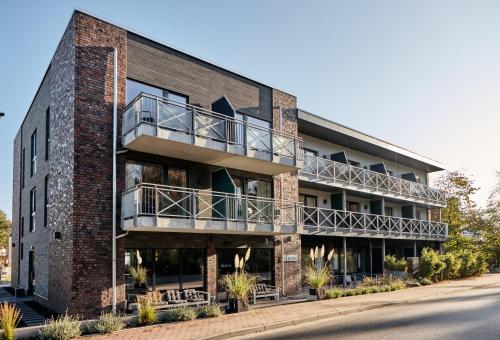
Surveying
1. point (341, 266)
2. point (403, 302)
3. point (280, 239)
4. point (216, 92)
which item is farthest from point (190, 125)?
point (341, 266)

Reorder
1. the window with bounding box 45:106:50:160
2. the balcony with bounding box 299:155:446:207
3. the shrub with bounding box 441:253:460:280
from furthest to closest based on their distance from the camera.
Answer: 1. the shrub with bounding box 441:253:460:280
2. the balcony with bounding box 299:155:446:207
3. the window with bounding box 45:106:50:160

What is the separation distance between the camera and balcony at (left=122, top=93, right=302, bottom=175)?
12930 mm

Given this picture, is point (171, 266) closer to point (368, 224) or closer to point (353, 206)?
point (368, 224)

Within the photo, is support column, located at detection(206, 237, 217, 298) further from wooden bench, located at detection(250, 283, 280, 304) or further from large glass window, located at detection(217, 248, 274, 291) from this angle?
wooden bench, located at detection(250, 283, 280, 304)

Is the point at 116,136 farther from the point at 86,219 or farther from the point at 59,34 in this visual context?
the point at 59,34

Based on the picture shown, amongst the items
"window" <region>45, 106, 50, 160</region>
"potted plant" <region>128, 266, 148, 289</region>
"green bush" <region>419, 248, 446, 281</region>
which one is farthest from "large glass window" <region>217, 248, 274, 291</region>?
"green bush" <region>419, 248, 446, 281</region>

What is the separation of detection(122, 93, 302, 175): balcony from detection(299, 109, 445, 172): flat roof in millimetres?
4268

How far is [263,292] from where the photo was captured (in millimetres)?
16266

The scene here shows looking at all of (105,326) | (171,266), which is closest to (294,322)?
(171,266)

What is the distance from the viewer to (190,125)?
1388cm

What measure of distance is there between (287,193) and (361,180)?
Answer: 6366mm

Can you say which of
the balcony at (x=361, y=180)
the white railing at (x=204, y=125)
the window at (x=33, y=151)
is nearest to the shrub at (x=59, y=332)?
the white railing at (x=204, y=125)

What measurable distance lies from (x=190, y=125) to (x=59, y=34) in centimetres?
562

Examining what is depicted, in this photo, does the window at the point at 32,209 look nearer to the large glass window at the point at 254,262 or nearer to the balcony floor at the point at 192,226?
the balcony floor at the point at 192,226
